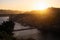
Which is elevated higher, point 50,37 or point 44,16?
point 44,16

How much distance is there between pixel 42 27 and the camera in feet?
15.4

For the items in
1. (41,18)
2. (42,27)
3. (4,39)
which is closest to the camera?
(4,39)

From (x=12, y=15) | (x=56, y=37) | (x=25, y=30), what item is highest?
(x=12, y=15)

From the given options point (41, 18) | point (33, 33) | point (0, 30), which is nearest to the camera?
point (0, 30)

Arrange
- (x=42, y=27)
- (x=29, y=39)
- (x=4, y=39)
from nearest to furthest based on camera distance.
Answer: (x=4, y=39), (x=29, y=39), (x=42, y=27)

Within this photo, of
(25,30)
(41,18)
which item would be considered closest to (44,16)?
(41,18)

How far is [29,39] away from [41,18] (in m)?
1.82

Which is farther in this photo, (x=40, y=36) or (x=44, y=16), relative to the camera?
(x=44, y=16)

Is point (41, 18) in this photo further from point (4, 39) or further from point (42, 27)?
point (4, 39)

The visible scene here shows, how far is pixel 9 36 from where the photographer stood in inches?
122

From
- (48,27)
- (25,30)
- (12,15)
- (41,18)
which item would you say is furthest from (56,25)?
(12,15)

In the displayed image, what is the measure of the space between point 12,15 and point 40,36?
1215 mm

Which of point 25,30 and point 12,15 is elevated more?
point 12,15

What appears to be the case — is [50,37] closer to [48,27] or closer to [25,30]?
[48,27]
